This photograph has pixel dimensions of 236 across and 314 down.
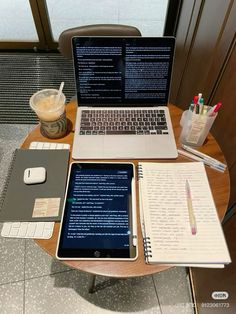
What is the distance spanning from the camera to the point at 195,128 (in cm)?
83

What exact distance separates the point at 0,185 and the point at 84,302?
0.87 metres

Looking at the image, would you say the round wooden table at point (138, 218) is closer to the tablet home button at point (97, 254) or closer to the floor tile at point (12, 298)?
the tablet home button at point (97, 254)

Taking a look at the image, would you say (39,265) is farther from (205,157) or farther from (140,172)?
(205,157)

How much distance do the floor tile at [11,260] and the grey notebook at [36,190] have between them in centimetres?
70

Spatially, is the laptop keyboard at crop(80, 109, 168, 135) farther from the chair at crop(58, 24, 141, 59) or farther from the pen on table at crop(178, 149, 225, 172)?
the chair at crop(58, 24, 141, 59)

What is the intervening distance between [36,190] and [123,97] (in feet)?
1.51

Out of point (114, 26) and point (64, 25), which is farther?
point (64, 25)

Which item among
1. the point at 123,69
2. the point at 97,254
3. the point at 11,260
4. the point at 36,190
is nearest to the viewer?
the point at 97,254

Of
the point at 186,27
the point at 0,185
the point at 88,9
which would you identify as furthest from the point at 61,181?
the point at 88,9

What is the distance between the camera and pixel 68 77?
7.36 ft

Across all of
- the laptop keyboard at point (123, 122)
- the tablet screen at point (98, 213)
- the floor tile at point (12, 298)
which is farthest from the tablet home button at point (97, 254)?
the floor tile at point (12, 298)

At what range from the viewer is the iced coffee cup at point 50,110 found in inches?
32.7

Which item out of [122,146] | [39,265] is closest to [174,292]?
[39,265]

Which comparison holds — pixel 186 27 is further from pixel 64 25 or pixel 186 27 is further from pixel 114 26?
pixel 64 25
